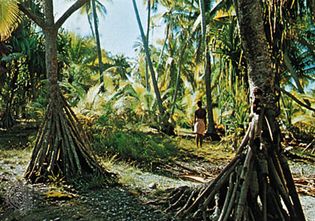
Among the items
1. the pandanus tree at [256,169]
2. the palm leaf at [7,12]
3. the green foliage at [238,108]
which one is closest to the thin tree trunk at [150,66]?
the green foliage at [238,108]

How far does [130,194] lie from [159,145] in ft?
13.9

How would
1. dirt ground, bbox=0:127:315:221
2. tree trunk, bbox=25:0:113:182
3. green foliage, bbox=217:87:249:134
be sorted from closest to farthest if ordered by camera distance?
dirt ground, bbox=0:127:315:221 < tree trunk, bbox=25:0:113:182 < green foliage, bbox=217:87:249:134

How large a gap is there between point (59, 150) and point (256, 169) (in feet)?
12.4

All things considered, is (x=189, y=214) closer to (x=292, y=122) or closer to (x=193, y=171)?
(x=193, y=171)

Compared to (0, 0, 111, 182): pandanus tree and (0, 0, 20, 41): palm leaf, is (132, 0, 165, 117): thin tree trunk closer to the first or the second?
(0, 0, 111, 182): pandanus tree

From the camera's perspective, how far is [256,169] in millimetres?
3926

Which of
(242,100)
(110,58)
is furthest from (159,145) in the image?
(110,58)

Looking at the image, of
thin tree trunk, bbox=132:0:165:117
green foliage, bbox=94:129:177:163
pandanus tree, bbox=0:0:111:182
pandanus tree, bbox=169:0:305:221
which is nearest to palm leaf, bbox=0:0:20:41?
pandanus tree, bbox=0:0:111:182

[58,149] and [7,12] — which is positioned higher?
[7,12]

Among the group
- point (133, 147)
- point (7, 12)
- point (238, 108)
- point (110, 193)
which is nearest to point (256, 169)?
point (110, 193)

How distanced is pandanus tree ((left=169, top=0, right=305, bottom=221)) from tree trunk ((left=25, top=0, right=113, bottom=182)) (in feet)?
8.80

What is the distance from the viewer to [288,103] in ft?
45.8

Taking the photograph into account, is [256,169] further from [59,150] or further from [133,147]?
[133,147]

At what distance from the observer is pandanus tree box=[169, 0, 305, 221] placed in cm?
384
